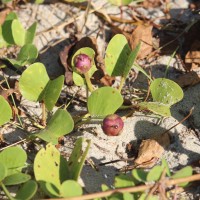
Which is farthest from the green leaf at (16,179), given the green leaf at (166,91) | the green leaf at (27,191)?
the green leaf at (166,91)

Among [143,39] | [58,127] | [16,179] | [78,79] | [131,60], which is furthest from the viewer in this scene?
[143,39]

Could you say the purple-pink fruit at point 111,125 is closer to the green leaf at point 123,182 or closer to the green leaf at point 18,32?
the green leaf at point 123,182

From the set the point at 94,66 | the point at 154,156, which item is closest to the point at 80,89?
the point at 94,66

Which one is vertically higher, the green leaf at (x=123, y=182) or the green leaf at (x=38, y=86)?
the green leaf at (x=38, y=86)

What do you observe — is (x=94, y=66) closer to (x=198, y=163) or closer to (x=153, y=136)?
(x=153, y=136)

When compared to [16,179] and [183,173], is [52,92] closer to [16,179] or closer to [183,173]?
[16,179]

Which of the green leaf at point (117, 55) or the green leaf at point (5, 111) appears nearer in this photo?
the green leaf at point (5, 111)

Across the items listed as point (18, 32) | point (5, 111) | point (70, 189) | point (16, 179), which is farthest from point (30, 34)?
point (70, 189)
